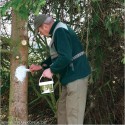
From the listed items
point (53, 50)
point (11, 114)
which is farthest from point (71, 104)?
point (11, 114)

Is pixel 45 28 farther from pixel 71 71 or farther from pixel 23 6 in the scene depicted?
pixel 71 71

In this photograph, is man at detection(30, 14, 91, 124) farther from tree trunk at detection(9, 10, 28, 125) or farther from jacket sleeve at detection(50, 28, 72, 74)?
tree trunk at detection(9, 10, 28, 125)

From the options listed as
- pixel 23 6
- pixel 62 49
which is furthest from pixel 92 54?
pixel 23 6

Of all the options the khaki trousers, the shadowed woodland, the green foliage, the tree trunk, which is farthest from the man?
the shadowed woodland

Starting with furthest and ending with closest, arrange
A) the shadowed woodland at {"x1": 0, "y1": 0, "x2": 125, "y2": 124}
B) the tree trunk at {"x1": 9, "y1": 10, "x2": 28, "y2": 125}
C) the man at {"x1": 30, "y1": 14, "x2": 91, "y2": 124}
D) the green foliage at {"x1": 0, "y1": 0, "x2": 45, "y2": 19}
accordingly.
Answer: the shadowed woodland at {"x1": 0, "y1": 0, "x2": 125, "y2": 124}, the tree trunk at {"x1": 9, "y1": 10, "x2": 28, "y2": 125}, the man at {"x1": 30, "y1": 14, "x2": 91, "y2": 124}, the green foliage at {"x1": 0, "y1": 0, "x2": 45, "y2": 19}

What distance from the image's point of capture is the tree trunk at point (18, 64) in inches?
177

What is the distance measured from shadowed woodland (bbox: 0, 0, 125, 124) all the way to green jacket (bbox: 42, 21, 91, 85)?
0.61 m

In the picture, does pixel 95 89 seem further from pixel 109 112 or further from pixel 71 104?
pixel 71 104

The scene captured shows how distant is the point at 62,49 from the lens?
384 centimetres

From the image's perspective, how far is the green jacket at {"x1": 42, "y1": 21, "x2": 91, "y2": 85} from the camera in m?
3.84

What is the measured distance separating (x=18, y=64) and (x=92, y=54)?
A: 116cm

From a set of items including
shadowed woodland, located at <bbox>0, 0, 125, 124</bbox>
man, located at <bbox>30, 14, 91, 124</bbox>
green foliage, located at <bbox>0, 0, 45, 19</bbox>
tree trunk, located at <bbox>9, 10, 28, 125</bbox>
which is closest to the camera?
green foliage, located at <bbox>0, 0, 45, 19</bbox>

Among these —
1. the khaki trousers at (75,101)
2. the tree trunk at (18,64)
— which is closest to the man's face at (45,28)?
the tree trunk at (18,64)

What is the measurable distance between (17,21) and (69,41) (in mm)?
877
